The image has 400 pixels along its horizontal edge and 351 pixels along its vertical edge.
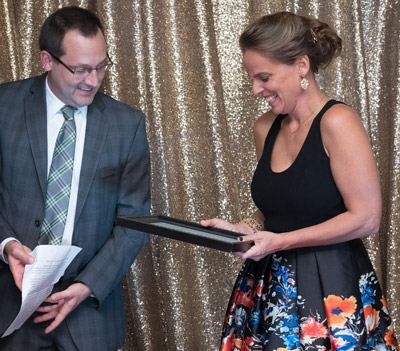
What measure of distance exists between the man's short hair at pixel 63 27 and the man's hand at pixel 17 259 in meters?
0.51

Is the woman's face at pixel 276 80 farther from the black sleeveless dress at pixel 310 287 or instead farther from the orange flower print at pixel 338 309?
the orange flower print at pixel 338 309

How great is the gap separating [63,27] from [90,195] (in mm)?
452

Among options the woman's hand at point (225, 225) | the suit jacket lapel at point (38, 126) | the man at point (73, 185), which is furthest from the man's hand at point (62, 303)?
the woman's hand at point (225, 225)

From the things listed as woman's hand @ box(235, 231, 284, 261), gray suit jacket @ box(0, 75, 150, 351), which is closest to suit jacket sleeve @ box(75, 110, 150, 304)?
gray suit jacket @ box(0, 75, 150, 351)

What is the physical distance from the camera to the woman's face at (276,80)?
164 cm

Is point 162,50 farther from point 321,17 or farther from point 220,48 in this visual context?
point 321,17

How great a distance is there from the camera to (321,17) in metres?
2.49

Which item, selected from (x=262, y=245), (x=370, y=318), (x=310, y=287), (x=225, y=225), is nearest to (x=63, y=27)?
(x=225, y=225)

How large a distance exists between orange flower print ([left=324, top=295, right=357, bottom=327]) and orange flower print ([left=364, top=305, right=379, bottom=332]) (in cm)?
4

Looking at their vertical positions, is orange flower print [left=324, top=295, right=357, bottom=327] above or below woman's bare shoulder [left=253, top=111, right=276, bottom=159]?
below

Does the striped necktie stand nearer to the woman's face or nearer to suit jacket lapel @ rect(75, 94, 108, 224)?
suit jacket lapel @ rect(75, 94, 108, 224)

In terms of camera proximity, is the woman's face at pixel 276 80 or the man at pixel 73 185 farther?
the man at pixel 73 185

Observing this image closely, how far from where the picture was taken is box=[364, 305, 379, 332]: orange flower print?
1556mm

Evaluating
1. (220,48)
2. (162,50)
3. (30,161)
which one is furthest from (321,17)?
(30,161)
